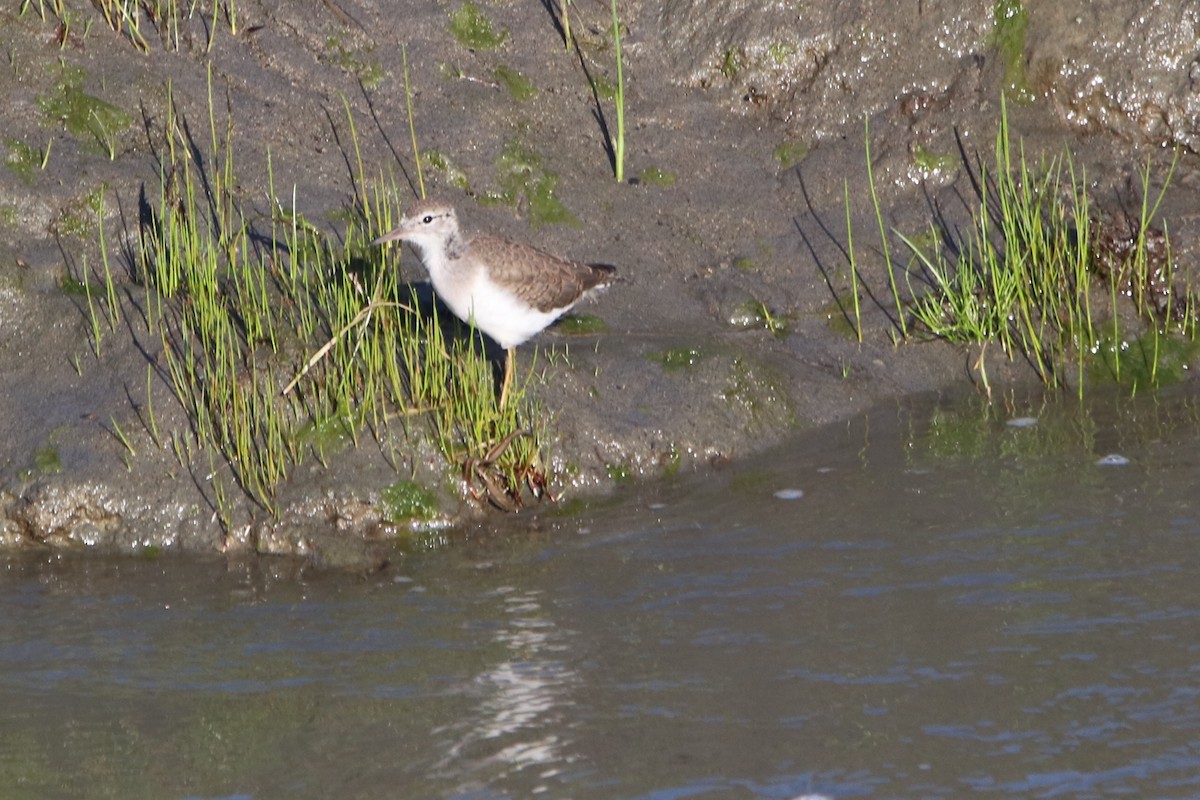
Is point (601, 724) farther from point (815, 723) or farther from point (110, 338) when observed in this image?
point (110, 338)

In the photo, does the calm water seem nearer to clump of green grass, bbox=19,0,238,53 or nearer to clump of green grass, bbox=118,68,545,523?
clump of green grass, bbox=118,68,545,523

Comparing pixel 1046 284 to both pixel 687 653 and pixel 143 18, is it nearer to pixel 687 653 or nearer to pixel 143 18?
pixel 687 653

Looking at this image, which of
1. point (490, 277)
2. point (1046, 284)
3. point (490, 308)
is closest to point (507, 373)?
point (490, 308)

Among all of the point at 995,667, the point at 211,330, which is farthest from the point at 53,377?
the point at 995,667

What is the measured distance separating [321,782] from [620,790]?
34.6 inches

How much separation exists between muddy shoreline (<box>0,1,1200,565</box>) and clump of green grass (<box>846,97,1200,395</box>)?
0.57 feet

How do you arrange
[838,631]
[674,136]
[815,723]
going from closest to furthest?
[815,723]
[838,631]
[674,136]

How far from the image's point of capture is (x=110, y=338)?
272 inches

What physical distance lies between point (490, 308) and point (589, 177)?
2.28m

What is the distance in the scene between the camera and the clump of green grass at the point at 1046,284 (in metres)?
7.78

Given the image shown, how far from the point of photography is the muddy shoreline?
255 inches

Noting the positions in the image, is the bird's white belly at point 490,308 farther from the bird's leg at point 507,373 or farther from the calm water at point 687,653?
the calm water at point 687,653

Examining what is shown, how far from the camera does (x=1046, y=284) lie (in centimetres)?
778

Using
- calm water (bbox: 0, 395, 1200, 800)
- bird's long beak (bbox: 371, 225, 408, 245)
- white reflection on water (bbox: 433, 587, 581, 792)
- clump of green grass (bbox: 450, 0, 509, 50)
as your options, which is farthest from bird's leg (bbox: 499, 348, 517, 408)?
clump of green grass (bbox: 450, 0, 509, 50)
